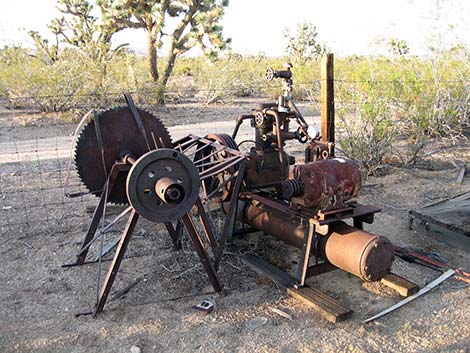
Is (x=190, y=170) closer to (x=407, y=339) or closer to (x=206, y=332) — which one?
(x=206, y=332)

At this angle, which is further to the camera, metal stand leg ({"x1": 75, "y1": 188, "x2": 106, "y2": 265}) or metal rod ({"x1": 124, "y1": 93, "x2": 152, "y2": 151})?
metal stand leg ({"x1": 75, "y1": 188, "x2": 106, "y2": 265})

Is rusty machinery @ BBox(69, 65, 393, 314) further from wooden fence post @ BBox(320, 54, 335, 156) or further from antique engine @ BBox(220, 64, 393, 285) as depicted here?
wooden fence post @ BBox(320, 54, 335, 156)

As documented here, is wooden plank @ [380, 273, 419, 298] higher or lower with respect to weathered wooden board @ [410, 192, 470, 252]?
lower

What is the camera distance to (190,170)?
3764 millimetres

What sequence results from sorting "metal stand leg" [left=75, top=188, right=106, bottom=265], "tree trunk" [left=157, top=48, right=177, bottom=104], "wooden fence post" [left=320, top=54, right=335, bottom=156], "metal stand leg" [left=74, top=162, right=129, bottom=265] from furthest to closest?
"tree trunk" [left=157, top=48, right=177, bottom=104] < "wooden fence post" [left=320, top=54, right=335, bottom=156] < "metal stand leg" [left=75, top=188, right=106, bottom=265] < "metal stand leg" [left=74, top=162, right=129, bottom=265]

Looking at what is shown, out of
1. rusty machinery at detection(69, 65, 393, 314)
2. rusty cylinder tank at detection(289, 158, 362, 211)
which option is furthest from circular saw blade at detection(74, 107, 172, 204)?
rusty cylinder tank at detection(289, 158, 362, 211)

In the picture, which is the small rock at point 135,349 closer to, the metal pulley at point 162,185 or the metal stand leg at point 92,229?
the metal pulley at point 162,185

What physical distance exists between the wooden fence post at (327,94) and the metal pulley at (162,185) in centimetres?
300

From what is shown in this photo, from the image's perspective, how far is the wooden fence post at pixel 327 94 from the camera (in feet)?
20.1

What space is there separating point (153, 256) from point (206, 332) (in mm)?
1534

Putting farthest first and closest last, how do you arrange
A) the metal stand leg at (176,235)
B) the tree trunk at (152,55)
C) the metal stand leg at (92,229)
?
1. the tree trunk at (152,55)
2. the metal stand leg at (176,235)
3. the metal stand leg at (92,229)

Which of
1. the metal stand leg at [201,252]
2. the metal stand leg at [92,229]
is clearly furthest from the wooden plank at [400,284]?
the metal stand leg at [92,229]

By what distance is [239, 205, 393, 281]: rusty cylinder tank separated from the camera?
386 cm

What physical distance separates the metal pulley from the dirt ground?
92 cm
